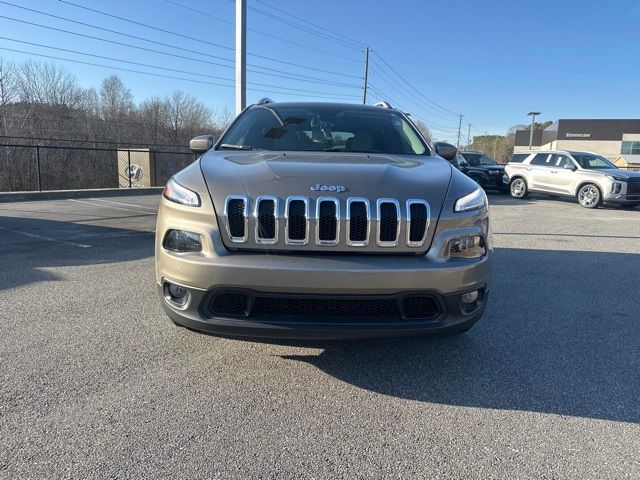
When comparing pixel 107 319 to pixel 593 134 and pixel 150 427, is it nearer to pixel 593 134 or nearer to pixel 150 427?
pixel 150 427

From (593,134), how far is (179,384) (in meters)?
69.1

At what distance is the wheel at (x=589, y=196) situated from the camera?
14359 millimetres

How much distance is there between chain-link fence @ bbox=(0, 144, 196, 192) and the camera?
18.9 metres

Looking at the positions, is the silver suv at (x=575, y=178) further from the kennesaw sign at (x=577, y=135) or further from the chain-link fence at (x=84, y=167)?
the kennesaw sign at (x=577, y=135)

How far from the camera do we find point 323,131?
13.3ft

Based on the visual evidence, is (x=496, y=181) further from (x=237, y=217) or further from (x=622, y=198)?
(x=237, y=217)

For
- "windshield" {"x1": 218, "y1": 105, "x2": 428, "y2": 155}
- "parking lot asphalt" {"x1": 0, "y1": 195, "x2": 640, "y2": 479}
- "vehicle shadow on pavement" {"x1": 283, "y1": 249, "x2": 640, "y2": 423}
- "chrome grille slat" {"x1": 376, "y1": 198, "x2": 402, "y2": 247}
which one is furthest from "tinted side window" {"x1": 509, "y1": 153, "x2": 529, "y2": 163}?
"chrome grille slat" {"x1": 376, "y1": 198, "x2": 402, "y2": 247}

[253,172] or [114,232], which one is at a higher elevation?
[253,172]

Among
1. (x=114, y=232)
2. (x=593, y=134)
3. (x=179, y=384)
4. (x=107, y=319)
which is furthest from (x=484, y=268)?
(x=593, y=134)

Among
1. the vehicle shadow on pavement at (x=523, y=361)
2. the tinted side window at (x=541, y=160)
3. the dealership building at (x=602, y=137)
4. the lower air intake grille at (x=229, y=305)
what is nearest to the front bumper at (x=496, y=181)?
the tinted side window at (x=541, y=160)

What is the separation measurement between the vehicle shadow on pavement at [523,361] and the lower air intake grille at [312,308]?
0.54 m

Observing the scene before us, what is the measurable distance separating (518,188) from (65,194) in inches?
617

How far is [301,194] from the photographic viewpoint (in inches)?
100

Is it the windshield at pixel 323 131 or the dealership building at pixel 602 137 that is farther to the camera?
the dealership building at pixel 602 137
